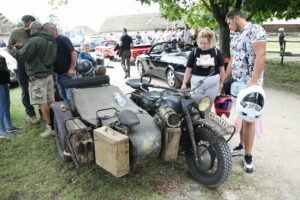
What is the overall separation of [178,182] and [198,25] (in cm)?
1187

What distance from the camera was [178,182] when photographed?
313 cm

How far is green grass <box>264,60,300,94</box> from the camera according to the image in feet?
26.4

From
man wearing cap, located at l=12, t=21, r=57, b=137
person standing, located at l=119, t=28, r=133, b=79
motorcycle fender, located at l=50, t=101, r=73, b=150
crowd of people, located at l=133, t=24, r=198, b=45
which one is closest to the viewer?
motorcycle fender, located at l=50, t=101, r=73, b=150

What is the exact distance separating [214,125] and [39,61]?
9.97 ft

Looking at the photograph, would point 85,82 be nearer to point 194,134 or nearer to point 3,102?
point 194,134

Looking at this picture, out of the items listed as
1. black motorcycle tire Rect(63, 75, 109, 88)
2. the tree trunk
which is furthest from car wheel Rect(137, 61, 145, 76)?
black motorcycle tire Rect(63, 75, 109, 88)

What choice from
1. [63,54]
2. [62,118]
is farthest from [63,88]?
[62,118]

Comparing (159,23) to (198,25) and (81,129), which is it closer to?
(198,25)

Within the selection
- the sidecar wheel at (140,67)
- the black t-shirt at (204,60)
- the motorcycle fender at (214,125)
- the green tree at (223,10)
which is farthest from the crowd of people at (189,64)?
the green tree at (223,10)

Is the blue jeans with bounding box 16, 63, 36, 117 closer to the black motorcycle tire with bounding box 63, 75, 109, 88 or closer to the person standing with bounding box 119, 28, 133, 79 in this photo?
the black motorcycle tire with bounding box 63, 75, 109, 88

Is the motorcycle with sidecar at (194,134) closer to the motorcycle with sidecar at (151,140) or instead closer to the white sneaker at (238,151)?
the motorcycle with sidecar at (151,140)

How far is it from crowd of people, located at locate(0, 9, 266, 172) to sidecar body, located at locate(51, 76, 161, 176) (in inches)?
37.9

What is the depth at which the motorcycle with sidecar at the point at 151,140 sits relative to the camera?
254 cm

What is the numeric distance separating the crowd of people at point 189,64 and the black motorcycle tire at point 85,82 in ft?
3.01
